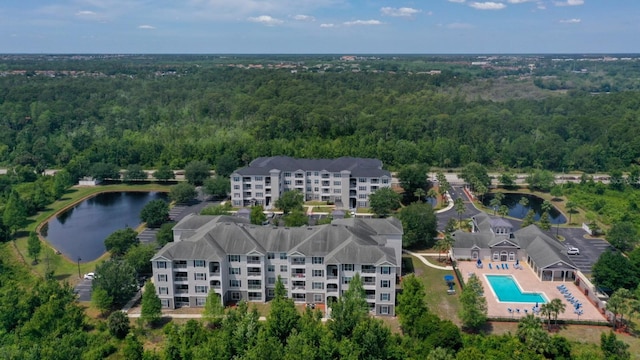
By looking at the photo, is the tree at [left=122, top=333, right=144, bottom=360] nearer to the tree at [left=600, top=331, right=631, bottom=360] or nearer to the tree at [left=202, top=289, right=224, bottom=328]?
the tree at [left=202, top=289, right=224, bottom=328]

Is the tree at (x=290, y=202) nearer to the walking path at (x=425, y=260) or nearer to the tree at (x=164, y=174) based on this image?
the walking path at (x=425, y=260)

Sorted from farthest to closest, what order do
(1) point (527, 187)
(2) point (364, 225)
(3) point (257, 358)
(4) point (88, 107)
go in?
(4) point (88, 107) → (1) point (527, 187) → (2) point (364, 225) → (3) point (257, 358)

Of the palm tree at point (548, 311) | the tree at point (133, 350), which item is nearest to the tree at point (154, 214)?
the tree at point (133, 350)

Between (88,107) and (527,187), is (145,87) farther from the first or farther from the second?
(527,187)

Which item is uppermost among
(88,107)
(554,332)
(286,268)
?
(88,107)

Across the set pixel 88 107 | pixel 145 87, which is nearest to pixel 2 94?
pixel 88 107

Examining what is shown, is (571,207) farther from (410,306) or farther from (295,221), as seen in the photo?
(410,306)
